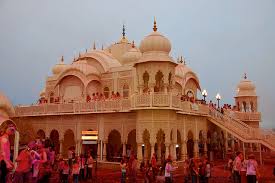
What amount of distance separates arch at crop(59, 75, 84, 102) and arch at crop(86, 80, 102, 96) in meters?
0.61

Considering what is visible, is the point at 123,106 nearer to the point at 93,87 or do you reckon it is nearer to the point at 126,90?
the point at 126,90

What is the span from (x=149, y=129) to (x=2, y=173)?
12.2m

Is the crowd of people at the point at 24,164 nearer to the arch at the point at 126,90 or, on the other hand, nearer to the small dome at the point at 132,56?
the arch at the point at 126,90

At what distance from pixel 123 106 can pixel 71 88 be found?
8.93 m

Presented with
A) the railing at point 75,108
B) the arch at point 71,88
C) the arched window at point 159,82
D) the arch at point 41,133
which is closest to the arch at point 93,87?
the arch at point 71,88

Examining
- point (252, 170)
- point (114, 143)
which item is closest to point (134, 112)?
point (114, 143)

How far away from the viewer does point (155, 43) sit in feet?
68.4

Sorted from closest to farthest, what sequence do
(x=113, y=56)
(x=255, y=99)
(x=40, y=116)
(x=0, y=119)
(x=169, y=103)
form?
(x=0, y=119) < (x=169, y=103) < (x=40, y=116) < (x=113, y=56) < (x=255, y=99)

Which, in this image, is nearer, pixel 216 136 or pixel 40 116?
pixel 40 116

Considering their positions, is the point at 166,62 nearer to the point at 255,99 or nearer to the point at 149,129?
the point at 149,129

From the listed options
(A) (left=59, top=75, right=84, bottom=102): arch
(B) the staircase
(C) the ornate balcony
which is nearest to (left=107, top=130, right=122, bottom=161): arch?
(A) (left=59, top=75, right=84, bottom=102): arch

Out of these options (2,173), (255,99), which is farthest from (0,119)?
(255,99)

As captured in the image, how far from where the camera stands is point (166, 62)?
20734 millimetres

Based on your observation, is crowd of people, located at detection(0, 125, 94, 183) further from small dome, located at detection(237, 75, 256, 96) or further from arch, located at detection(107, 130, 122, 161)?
small dome, located at detection(237, 75, 256, 96)
